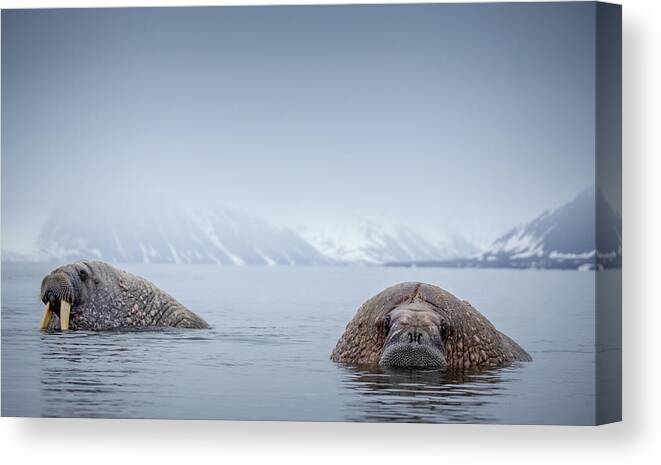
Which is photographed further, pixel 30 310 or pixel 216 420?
pixel 30 310

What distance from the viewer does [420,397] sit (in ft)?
54.7

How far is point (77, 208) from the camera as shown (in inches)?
724

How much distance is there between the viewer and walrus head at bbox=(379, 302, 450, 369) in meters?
16.7

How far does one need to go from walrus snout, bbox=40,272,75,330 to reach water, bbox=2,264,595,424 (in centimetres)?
22

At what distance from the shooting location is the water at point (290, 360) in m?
16.8

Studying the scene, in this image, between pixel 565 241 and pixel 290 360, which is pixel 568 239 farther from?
pixel 290 360

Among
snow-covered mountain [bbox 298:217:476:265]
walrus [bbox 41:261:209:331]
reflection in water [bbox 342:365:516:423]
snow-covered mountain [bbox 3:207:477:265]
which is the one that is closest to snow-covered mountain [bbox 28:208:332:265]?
snow-covered mountain [bbox 3:207:477:265]

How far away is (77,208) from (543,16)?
5.84m

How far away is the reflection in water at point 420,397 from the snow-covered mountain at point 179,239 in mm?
2054

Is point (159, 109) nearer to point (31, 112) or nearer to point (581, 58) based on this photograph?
point (31, 112)

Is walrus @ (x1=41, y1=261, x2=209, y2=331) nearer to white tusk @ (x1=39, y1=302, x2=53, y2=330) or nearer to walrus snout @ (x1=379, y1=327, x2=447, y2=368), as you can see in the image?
white tusk @ (x1=39, y1=302, x2=53, y2=330)

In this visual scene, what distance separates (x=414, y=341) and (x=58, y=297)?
16.3 ft

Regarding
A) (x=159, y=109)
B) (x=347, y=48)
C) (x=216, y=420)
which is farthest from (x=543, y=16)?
(x=216, y=420)

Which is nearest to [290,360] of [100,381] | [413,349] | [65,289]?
[413,349]
